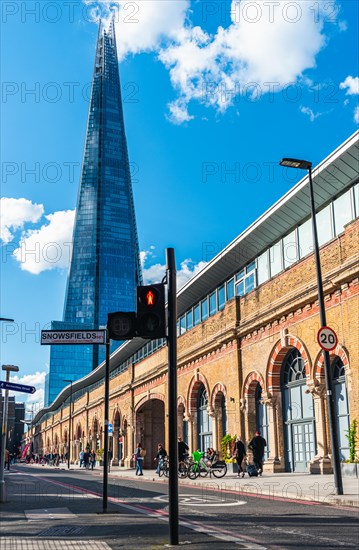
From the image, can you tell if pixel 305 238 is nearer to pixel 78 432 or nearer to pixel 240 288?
pixel 240 288

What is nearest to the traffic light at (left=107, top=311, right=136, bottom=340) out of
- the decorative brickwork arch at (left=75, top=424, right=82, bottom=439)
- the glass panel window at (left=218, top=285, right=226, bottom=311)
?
the glass panel window at (left=218, top=285, right=226, bottom=311)

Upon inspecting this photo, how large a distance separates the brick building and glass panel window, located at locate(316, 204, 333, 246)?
5cm

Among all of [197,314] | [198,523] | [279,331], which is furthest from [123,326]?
[197,314]

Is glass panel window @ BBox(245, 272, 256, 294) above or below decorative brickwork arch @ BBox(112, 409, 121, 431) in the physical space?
above

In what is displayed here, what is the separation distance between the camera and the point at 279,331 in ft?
85.0

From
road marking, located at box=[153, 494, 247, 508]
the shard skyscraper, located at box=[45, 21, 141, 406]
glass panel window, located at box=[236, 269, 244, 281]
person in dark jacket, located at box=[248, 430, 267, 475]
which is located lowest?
road marking, located at box=[153, 494, 247, 508]

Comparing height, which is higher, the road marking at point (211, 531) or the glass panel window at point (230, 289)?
the glass panel window at point (230, 289)

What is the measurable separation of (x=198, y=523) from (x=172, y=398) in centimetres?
345

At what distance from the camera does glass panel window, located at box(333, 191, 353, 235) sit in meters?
23.6

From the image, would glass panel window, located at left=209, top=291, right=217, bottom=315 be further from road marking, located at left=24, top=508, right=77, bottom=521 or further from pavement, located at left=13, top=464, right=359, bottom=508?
road marking, located at left=24, top=508, right=77, bottom=521

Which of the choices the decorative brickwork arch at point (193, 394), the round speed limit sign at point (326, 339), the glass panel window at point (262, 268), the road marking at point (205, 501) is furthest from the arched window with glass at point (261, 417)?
the round speed limit sign at point (326, 339)

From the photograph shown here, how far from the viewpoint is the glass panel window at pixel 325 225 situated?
82.2 feet

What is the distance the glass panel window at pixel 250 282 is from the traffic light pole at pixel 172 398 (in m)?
22.8

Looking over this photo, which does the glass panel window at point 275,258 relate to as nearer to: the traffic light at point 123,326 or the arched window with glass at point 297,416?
the arched window with glass at point 297,416
